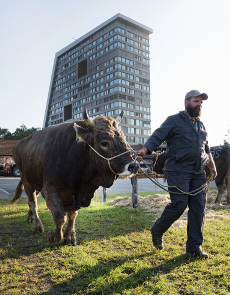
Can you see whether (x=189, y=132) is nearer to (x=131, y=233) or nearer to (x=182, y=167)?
(x=182, y=167)

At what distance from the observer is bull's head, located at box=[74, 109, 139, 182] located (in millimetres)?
3480

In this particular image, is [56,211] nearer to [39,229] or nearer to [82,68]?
[39,229]

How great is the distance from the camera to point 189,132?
3844 millimetres

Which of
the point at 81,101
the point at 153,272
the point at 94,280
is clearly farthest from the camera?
the point at 81,101

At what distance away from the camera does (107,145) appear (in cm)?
375

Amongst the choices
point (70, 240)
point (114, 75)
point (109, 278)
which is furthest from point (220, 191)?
point (114, 75)

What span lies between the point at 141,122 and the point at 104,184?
80.6 meters

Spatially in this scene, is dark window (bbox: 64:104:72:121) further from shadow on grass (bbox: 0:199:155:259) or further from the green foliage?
shadow on grass (bbox: 0:199:155:259)

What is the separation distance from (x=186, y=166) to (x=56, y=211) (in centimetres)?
209

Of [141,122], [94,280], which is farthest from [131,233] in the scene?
[141,122]

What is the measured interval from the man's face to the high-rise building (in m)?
70.2

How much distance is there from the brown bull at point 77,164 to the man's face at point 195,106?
1.18 meters

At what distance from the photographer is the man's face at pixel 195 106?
3967 millimetres

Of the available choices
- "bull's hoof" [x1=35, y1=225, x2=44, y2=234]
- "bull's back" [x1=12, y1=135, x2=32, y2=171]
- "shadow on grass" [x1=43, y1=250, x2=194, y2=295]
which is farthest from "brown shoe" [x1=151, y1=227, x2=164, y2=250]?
"bull's back" [x1=12, y1=135, x2=32, y2=171]
